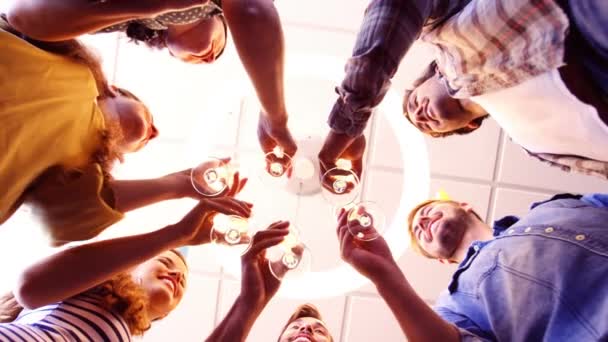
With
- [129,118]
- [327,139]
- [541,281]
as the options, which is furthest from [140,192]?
[541,281]

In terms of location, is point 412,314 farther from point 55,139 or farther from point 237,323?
point 55,139

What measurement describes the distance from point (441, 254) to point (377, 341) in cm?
55

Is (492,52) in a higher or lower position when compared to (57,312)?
higher

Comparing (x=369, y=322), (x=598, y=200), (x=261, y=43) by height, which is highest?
(x=261, y=43)

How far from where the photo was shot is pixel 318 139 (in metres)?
1.39

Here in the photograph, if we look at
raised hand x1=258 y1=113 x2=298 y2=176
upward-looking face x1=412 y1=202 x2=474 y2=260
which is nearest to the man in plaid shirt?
raised hand x1=258 y1=113 x2=298 y2=176

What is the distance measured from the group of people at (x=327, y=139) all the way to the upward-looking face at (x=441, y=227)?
288mm

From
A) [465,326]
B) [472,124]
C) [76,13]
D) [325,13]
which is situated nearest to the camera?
[76,13]

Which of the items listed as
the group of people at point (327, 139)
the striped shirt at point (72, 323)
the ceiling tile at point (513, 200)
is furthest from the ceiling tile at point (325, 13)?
the striped shirt at point (72, 323)

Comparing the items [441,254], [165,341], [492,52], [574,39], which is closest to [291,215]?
[441,254]

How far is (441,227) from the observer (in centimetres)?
159

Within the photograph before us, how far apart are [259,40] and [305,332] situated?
91cm

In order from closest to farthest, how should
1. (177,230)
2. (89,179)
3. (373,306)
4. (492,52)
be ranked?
1. (492,52)
2. (89,179)
3. (177,230)
4. (373,306)

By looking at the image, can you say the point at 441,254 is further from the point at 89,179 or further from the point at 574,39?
the point at 89,179
